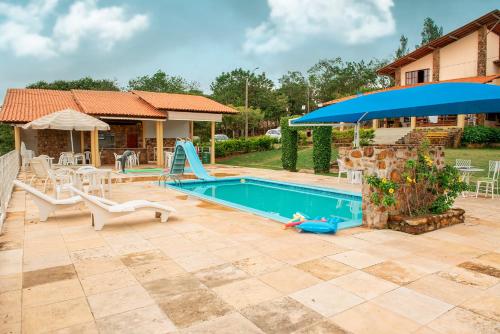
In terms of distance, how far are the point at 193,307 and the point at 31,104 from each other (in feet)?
66.8

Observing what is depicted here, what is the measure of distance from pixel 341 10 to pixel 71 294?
17612 mm

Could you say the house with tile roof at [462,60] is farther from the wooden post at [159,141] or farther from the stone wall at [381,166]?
the stone wall at [381,166]

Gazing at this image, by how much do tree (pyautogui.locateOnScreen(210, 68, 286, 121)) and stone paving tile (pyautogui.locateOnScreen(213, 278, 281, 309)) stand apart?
4149 cm

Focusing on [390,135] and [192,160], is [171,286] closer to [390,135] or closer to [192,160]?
[192,160]

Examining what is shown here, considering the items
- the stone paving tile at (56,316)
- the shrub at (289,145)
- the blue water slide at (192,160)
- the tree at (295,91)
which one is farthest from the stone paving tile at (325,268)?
the tree at (295,91)

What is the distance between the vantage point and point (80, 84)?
4572 cm

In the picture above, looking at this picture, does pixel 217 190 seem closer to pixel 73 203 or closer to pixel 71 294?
pixel 73 203

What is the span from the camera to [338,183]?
12977 millimetres

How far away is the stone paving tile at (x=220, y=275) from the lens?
12.9 ft

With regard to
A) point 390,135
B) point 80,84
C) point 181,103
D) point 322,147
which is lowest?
point 322,147

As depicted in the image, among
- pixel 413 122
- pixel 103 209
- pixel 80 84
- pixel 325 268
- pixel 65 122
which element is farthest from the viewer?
pixel 80 84

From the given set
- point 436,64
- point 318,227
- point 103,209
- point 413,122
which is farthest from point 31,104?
point 436,64

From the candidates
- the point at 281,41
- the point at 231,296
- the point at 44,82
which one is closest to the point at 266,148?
the point at 281,41

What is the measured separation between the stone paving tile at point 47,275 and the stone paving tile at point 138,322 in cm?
127
